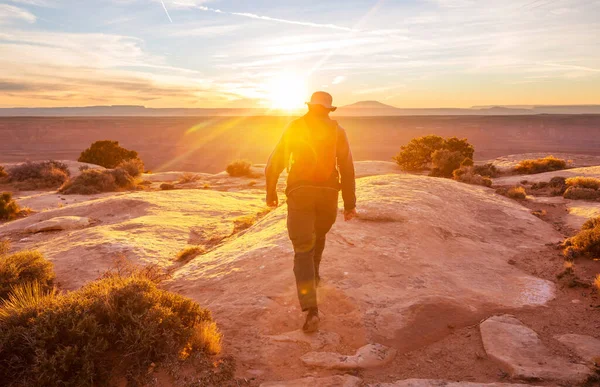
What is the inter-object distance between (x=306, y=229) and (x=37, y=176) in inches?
986

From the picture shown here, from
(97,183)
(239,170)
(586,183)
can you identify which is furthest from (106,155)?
(586,183)

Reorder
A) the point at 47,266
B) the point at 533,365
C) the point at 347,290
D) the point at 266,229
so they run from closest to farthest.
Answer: the point at 533,365 < the point at 347,290 < the point at 47,266 < the point at 266,229

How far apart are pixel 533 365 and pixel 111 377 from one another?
3495 millimetres

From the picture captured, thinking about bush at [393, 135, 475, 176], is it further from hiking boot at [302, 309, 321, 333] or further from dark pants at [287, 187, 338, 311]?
hiking boot at [302, 309, 321, 333]

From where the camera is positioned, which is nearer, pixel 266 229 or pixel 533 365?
pixel 533 365

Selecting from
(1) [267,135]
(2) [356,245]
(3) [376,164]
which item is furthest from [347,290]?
(1) [267,135]

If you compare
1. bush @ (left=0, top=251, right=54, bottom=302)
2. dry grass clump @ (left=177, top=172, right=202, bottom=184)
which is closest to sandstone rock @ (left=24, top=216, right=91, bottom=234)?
bush @ (left=0, top=251, right=54, bottom=302)

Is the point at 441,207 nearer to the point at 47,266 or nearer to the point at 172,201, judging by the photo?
the point at 47,266

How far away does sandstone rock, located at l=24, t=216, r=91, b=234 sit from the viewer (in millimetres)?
10453

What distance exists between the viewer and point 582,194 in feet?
42.6

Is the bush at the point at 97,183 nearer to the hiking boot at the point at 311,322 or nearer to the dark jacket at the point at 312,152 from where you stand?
the dark jacket at the point at 312,152

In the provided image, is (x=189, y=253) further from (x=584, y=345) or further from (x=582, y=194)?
(x=582, y=194)

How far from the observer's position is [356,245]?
6.36 m

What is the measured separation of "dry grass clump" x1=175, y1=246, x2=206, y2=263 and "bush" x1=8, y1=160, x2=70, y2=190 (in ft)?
62.5
